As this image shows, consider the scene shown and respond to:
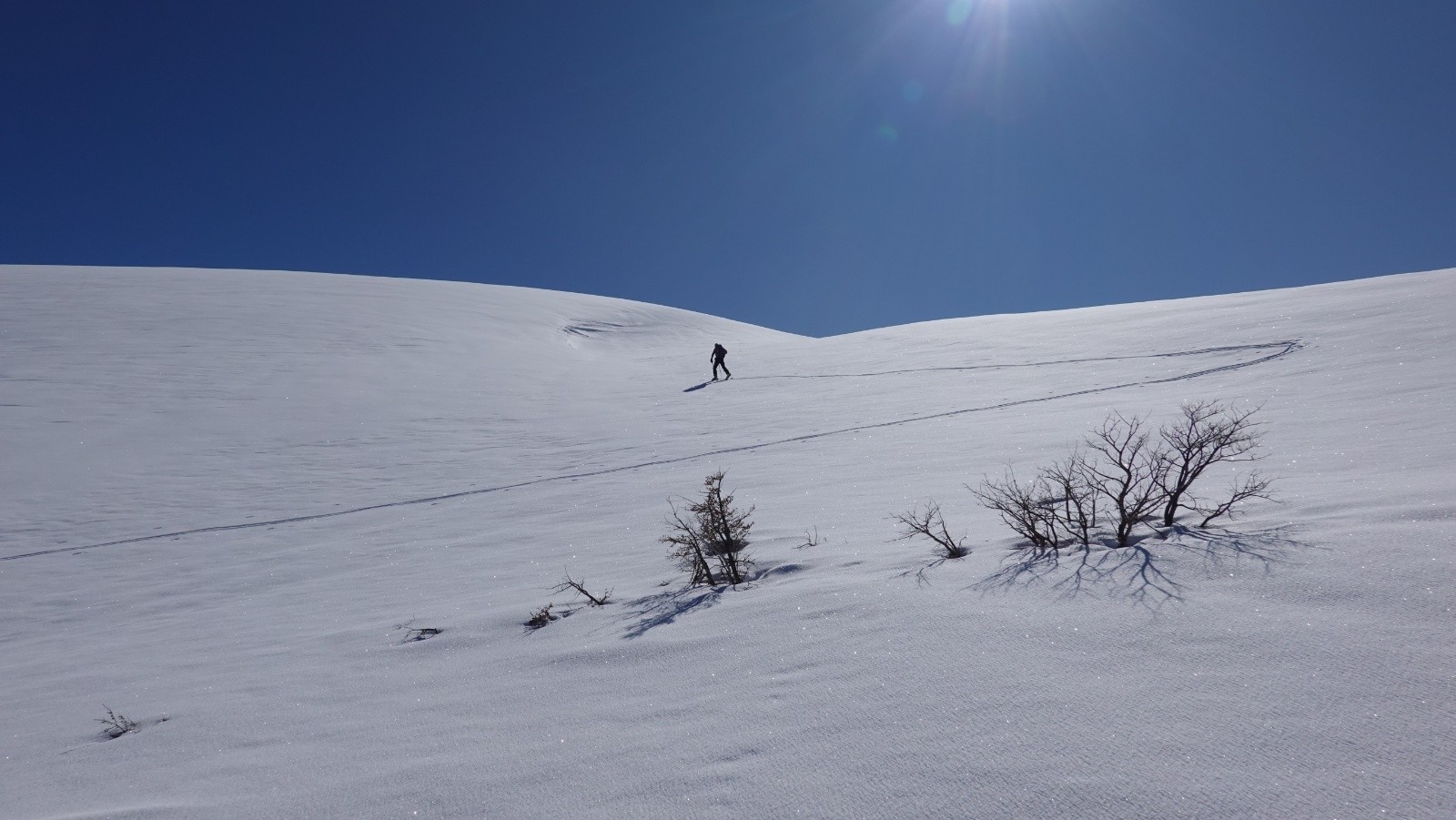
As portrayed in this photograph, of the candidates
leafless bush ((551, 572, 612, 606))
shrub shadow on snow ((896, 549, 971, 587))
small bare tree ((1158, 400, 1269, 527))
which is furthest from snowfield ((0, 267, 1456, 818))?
small bare tree ((1158, 400, 1269, 527))

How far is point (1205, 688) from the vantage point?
2.17 meters

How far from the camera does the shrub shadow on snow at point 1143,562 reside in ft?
9.61

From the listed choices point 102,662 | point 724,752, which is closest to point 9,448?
point 102,662

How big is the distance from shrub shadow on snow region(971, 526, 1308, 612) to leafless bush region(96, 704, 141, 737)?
4341mm

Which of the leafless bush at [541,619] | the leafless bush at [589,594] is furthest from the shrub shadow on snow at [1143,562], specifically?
the leafless bush at [541,619]

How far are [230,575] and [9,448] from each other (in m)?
7.95

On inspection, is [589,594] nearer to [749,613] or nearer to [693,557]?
[693,557]

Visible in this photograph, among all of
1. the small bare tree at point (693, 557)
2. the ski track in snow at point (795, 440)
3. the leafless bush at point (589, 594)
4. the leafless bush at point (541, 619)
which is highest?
the ski track in snow at point (795, 440)

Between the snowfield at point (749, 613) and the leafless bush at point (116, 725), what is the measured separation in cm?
10

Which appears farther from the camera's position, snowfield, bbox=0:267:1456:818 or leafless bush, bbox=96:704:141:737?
leafless bush, bbox=96:704:141:737

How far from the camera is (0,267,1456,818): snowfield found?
2.05 metres

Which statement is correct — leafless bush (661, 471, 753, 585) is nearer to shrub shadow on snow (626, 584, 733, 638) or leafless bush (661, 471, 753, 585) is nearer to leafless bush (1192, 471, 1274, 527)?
shrub shadow on snow (626, 584, 733, 638)

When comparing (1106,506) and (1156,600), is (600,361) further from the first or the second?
(1156,600)

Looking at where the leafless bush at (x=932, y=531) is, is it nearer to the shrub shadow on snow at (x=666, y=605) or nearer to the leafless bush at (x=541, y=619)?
the shrub shadow on snow at (x=666, y=605)
